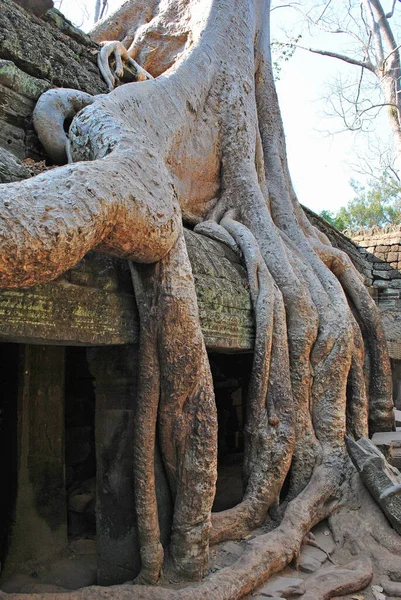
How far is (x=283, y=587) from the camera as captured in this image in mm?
2277

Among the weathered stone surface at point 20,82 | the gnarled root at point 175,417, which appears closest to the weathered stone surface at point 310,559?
the gnarled root at point 175,417

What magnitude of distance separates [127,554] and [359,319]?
109 inches

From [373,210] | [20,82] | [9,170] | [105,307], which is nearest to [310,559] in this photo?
[105,307]

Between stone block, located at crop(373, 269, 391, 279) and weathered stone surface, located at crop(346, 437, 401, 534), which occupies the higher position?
stone block, located at crop(373, 269, 391, 279)

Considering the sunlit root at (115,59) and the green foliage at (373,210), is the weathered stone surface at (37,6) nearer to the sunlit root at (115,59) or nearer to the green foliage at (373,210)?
the sunlit root at (115,59)

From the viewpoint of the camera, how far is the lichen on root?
180cm

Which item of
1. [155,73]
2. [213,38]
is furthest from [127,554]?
[155,73]

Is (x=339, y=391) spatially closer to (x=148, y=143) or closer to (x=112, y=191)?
(x=148, y=143)

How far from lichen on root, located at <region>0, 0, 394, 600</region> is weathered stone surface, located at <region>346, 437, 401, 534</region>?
0.46ft

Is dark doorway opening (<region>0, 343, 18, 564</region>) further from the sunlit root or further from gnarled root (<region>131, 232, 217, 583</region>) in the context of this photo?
the sunlit root

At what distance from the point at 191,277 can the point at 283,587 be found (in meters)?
1.41

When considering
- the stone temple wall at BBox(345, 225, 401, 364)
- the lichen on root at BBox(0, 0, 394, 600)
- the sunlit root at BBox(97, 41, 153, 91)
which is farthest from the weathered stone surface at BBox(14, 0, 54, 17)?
the stone temple wall at BBox(345, 225, 401, 364)

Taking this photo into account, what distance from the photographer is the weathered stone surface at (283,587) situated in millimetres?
2234

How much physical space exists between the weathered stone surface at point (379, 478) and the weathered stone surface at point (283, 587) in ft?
2.63
